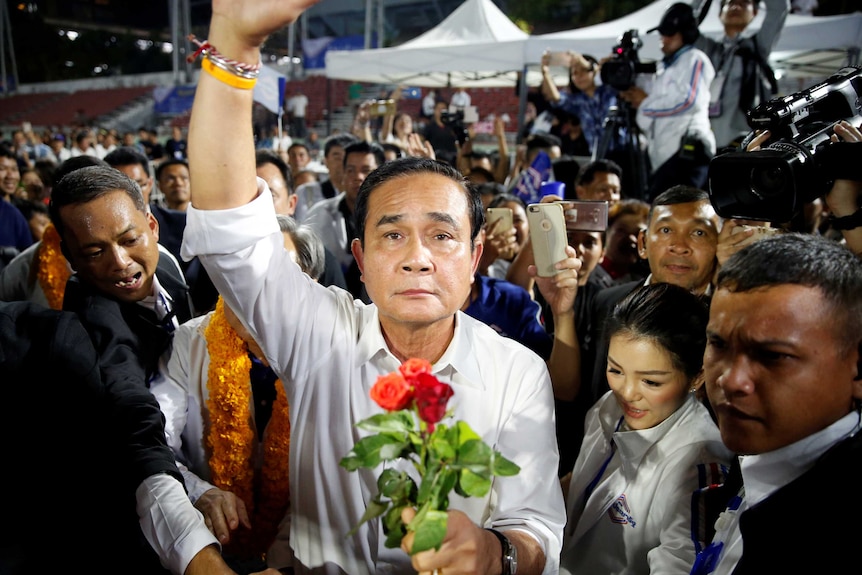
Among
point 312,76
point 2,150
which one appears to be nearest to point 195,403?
point 2,150

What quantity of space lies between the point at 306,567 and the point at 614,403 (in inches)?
A: 42.4

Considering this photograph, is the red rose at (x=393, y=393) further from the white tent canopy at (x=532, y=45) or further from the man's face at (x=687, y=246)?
the white tent canopy at (x=532, y=45)

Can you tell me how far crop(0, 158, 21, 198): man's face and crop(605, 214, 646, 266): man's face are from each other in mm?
5642

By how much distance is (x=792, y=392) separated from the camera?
1079 millimetres

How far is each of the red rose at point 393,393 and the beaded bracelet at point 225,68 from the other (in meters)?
0.61

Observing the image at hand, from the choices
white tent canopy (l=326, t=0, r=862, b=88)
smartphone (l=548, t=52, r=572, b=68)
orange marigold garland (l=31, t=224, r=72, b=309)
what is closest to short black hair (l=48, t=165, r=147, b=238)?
orange marigold garland (l=31, t=224, r=72, b=309)

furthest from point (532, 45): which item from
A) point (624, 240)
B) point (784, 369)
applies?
point (784, 369)

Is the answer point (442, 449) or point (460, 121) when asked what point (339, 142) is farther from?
point (442, 449)

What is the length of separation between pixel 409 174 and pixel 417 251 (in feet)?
0.64

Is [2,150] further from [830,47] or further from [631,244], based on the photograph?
[830,47]

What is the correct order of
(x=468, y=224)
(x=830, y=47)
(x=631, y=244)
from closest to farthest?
(x=468, y=224), (x=631, y=244), (x=830, y=47)

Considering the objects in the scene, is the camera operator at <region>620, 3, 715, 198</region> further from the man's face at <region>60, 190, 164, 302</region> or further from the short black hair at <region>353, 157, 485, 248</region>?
the man's face at <region>60, 190, 164, 302</region>

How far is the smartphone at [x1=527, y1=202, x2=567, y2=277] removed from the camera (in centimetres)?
212

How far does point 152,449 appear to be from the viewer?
1645mm
